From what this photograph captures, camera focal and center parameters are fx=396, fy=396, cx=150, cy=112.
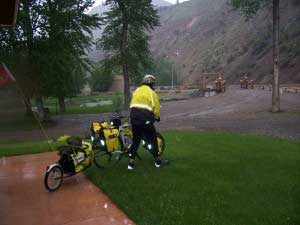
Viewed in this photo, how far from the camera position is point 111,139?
8.94 m

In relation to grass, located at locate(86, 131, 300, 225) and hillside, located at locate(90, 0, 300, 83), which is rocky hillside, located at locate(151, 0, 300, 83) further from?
grass, located at locate(86, 131, 300, 225)

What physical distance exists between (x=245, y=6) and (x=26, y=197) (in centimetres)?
1799

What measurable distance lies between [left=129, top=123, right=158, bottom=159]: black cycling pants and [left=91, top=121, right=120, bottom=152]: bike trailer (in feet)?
1.91

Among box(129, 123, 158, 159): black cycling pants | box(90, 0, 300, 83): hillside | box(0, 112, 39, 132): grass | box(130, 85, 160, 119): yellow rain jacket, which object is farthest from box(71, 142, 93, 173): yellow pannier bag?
box(90, 0, 300, 83): hillside

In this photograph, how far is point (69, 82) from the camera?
25.5 m

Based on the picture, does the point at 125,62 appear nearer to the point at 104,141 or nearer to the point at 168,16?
the point at 104,141

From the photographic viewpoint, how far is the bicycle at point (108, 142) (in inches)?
348

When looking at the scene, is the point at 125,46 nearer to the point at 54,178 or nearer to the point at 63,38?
the point at 63,38

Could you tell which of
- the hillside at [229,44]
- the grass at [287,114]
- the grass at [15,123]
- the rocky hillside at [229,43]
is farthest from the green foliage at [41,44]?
the rocky hillside at [229,43]

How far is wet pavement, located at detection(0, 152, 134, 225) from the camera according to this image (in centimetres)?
582

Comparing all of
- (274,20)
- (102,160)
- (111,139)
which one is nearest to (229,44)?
(274,20)

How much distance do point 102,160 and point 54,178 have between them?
2044 millimetres

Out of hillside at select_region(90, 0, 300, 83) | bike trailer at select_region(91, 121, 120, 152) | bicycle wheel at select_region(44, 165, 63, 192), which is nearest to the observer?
bicycle wheel at select_region(44, 165, 63, 192)

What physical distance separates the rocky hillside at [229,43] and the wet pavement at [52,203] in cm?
2761
